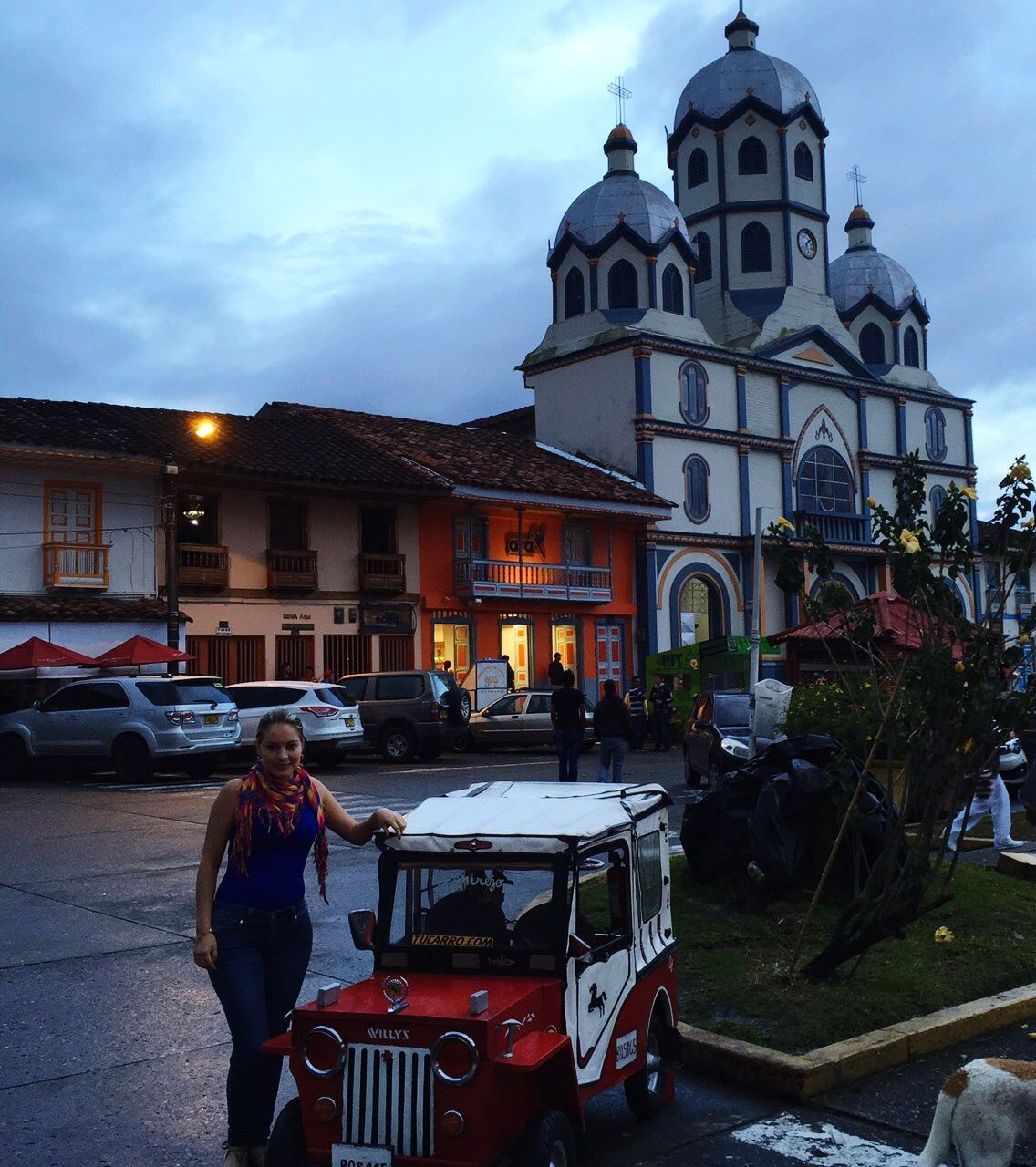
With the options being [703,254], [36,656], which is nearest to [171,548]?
[36,656]

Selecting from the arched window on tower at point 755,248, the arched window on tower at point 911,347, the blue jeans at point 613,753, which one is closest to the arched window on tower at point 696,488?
the arched window on tower at point 755,248

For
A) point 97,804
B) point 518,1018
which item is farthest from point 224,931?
point 97,804

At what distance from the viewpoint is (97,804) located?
58.7 ft

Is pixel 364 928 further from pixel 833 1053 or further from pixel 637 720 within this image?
pixel 637 720

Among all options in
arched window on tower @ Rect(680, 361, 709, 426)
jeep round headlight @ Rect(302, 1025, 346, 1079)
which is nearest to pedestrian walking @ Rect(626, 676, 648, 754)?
arched window on tower @ Rect(680, 361, 709, 426)

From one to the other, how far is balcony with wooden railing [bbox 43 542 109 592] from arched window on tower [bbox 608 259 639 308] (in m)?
19.5

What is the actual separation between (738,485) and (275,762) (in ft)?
127

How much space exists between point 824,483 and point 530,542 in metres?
13.7

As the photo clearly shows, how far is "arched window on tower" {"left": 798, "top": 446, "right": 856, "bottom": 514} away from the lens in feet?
147

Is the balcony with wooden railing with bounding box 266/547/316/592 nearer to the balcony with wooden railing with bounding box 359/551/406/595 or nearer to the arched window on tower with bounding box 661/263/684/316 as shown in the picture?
the balcony with wooden railing with bounding box 359/551/406/595

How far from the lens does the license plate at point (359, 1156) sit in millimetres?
4266

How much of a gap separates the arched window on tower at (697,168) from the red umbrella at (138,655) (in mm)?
28684

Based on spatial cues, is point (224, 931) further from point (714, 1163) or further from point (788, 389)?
point (788, 389)

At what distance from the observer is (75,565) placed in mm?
28266
